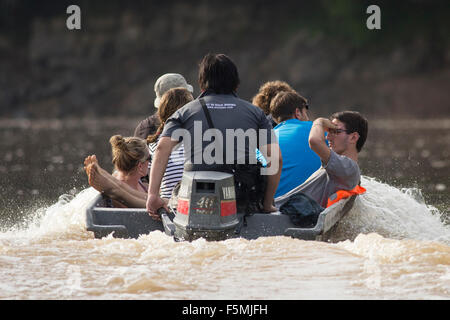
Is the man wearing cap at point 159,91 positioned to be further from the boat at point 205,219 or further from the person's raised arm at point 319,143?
the person's raised arm at point 319,143

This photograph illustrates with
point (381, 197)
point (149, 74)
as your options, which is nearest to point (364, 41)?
point (149, 74)

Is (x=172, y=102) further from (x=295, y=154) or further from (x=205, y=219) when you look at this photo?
(x=205, y=219)

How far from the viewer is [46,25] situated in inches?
2170

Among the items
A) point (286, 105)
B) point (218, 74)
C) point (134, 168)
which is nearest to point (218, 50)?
point (286, 105)

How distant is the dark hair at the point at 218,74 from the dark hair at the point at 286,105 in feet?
4.20

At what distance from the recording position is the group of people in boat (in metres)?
5.98

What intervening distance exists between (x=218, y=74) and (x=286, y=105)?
4.59 ft

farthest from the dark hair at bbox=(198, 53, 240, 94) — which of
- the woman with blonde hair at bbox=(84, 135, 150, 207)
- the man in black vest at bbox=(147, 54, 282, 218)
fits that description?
the woman with blonde hair at bbox=(84, 135, 150, 207)

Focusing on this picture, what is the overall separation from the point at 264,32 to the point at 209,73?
46.9 meters

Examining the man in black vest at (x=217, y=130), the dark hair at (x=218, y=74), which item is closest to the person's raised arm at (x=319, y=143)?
the man in black vest at (x=217, y=130)

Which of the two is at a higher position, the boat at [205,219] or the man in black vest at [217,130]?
the man in black vest at [217,130]

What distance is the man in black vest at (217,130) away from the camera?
5.95 metres

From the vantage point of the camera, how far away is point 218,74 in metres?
5.98
